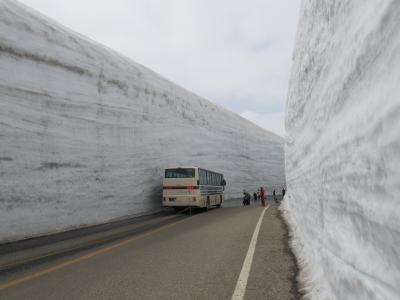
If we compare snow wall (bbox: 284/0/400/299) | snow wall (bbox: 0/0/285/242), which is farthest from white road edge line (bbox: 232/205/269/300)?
snow wall (bbox: 0/0/285/242)

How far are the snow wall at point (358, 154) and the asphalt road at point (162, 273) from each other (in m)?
1.06

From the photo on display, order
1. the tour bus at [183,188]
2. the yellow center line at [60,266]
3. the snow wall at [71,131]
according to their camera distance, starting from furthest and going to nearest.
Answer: the tour bus at [183,188] → the snow wall at [71,131] → the yellow center line at [60,266]

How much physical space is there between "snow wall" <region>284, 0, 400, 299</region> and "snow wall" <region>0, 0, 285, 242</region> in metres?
11.0

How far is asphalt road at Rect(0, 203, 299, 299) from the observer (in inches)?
196

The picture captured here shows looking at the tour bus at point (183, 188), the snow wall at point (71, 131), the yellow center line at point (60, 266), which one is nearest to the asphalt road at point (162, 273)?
the yellow center line at point (60, 266)

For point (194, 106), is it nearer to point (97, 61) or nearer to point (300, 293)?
point (97, 61)

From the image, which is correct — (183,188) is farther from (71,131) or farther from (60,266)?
(60,266)

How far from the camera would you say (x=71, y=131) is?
16.4 meters

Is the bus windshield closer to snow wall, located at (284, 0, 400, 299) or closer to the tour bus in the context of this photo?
the tour bus

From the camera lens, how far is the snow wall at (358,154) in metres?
2.21

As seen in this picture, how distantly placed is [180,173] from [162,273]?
1535 centimetres

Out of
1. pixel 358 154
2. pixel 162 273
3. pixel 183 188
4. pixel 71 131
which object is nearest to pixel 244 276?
pixel 162 273

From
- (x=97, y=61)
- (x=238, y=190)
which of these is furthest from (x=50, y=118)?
(x=238, y=190)

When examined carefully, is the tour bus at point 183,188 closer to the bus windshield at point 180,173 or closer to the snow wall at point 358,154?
the bus windshield at point 180,173
